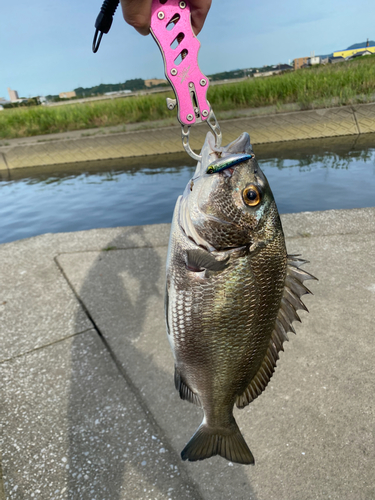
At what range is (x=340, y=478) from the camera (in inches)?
68.5

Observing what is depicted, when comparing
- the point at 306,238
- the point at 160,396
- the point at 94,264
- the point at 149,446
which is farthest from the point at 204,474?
the point at 306,238

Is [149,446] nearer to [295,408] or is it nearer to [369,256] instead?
[295,408]

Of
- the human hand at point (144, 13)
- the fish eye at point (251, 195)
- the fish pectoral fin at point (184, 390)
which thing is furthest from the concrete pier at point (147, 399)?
the human hand at point (144, 13)

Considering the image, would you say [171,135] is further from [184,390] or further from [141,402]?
[184,390]

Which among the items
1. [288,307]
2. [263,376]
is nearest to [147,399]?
[263,376]

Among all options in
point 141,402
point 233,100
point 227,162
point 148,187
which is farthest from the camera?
point 233,100

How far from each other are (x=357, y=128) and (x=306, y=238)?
9.01m

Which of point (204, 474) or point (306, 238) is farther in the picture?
point (306, 238)

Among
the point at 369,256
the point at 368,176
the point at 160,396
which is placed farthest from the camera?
the point at 368,176

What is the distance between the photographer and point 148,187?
8.88 m

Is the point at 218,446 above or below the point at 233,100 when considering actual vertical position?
below

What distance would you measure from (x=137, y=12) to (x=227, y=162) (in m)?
0.73

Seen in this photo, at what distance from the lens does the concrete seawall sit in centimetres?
1094

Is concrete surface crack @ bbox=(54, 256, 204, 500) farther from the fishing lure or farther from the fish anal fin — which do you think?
the fishing lure
